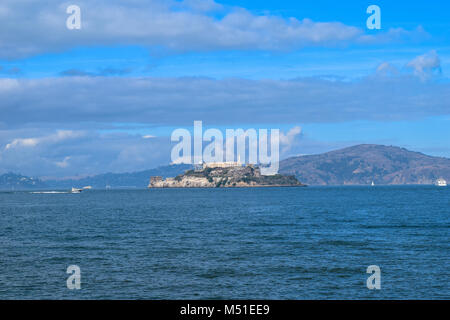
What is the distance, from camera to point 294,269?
45844 mm

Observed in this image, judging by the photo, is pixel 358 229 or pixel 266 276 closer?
pixel 266 276

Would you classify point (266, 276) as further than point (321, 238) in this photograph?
No

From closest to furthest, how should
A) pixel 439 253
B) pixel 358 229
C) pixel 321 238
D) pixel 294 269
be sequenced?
pixel 294 269 → pixel 439 253 → pixel 321 238 → pixel 358 229

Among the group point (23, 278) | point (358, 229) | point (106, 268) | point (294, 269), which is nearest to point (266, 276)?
point (294, 269)

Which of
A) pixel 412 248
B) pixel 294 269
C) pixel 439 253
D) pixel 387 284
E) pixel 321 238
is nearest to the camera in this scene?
pixel 387 284

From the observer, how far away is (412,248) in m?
59.2

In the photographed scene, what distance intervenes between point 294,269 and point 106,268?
1829cm

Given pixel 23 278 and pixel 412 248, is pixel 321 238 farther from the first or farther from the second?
pixel 23 278
